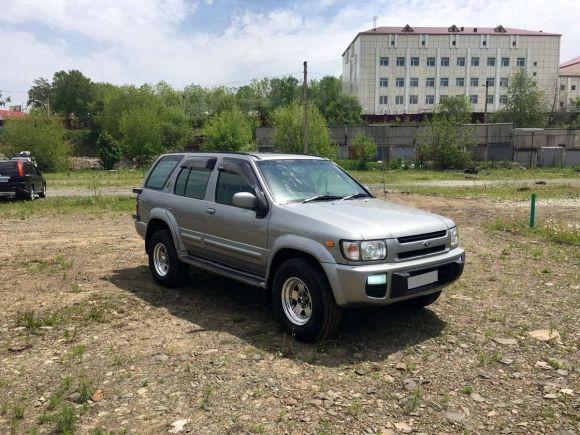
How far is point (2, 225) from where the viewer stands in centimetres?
1305

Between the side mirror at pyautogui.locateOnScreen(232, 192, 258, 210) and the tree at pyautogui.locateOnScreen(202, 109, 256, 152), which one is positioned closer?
the side mirror at pyautogui.locateOnScreen(232, 192, 258, 210)

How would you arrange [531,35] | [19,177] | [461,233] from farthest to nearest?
[531,35] → [19,177] → [461,233]

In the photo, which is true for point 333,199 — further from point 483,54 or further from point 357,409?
point 483,54

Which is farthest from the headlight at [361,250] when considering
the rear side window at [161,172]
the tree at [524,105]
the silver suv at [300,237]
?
the tree at [524,105]

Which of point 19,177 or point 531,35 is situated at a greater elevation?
point 531,35

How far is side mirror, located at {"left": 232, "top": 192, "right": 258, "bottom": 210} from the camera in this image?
17.1 feet

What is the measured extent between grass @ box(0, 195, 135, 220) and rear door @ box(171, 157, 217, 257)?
943 cm

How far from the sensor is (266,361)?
4.54m

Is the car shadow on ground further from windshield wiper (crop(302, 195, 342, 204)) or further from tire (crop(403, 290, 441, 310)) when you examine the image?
windshield wiper (crop(302, 195, 342, 204))

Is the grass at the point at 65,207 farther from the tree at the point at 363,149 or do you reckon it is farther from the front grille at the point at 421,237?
the tree at the point at 363,149

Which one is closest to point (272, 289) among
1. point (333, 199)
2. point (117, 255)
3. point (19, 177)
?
point (333, 199)

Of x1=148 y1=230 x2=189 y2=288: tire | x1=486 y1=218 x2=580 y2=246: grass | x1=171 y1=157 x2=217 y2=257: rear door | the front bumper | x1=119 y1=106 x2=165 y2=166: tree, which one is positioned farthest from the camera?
x1=119 y1=106 x2=165 y2=166: tree

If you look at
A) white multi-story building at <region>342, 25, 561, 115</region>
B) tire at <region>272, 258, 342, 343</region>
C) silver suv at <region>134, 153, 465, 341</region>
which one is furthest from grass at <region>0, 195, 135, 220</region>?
white multi-story building at <region>342, 25, 561, 115</region>

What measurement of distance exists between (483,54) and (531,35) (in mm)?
9415
